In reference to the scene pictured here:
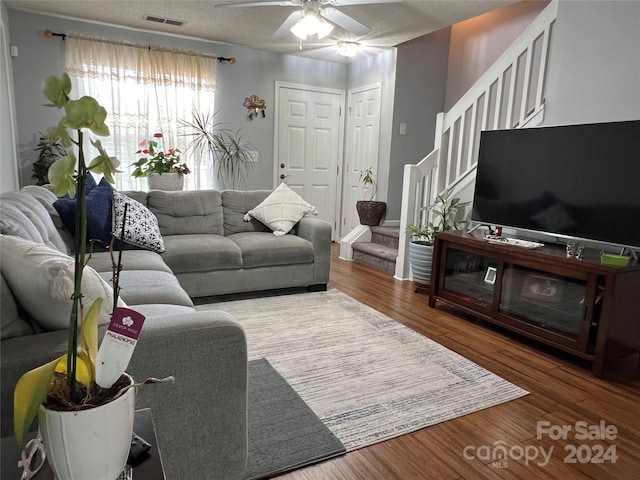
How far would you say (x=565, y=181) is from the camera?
2.71 m

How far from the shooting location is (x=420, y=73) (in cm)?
518

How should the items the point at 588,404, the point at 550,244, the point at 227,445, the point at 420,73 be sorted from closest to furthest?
the point at 227,445, the point at 588,404, the point at 550,244, the point at 420,73

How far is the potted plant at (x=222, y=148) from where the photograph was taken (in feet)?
16.7

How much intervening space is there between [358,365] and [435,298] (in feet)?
4.19

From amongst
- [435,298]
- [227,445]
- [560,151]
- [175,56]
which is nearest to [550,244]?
[560,151]

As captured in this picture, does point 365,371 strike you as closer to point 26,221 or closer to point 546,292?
point 546,292

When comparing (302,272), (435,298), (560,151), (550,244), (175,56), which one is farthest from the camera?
(175,56)

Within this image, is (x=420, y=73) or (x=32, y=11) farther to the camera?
(x=420, y=73)

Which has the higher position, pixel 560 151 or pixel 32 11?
pixel 32 11

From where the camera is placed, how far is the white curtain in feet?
14.6

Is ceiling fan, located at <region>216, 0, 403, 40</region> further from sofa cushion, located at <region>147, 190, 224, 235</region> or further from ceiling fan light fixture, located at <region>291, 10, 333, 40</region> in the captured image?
sofa cushion, located at <region>147, 190, 224, 235</region>

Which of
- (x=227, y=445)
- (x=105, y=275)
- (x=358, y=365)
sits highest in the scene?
(x=105, y=275)

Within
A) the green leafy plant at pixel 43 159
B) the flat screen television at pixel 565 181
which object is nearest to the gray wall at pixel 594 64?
the flat screen television at pixel 565 181

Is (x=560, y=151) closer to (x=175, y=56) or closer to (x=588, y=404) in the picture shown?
(x=588, y=404)
